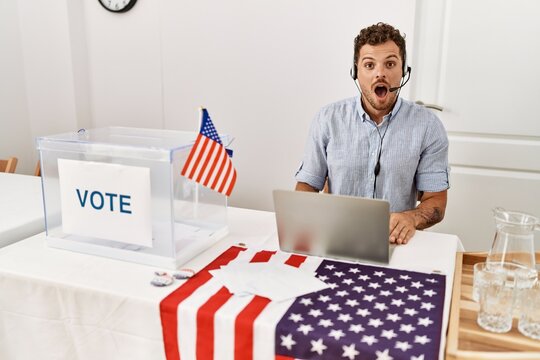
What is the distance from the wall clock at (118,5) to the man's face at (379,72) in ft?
5.52

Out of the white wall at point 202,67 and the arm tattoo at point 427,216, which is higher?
the white wall at point 202,67

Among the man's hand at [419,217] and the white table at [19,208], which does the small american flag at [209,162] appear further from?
the white table at [19,208]

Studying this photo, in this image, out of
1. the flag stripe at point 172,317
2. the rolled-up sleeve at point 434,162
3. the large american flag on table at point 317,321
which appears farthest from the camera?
the rolled-up sleeve at point 434,162

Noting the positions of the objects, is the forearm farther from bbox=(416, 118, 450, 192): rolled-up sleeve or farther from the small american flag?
the small american flag

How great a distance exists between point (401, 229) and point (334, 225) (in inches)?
11.7

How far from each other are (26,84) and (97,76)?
465mm

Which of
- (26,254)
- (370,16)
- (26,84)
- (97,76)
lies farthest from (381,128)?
(26,84)

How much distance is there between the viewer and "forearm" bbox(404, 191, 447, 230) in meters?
1.69

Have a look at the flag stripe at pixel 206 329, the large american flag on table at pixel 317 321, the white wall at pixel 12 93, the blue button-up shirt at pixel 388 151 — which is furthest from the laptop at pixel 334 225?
the white wall at pixel 12 93

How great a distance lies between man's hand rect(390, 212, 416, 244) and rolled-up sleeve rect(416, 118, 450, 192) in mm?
335

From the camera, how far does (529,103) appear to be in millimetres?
2277

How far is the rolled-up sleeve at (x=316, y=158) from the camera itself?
1912 millimetres

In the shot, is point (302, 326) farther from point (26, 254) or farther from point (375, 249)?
point (26, 254)

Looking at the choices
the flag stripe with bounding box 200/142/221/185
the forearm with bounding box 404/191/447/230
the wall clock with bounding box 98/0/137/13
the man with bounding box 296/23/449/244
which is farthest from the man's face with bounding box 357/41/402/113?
the wall clock with bounding box 98/0/137/13
